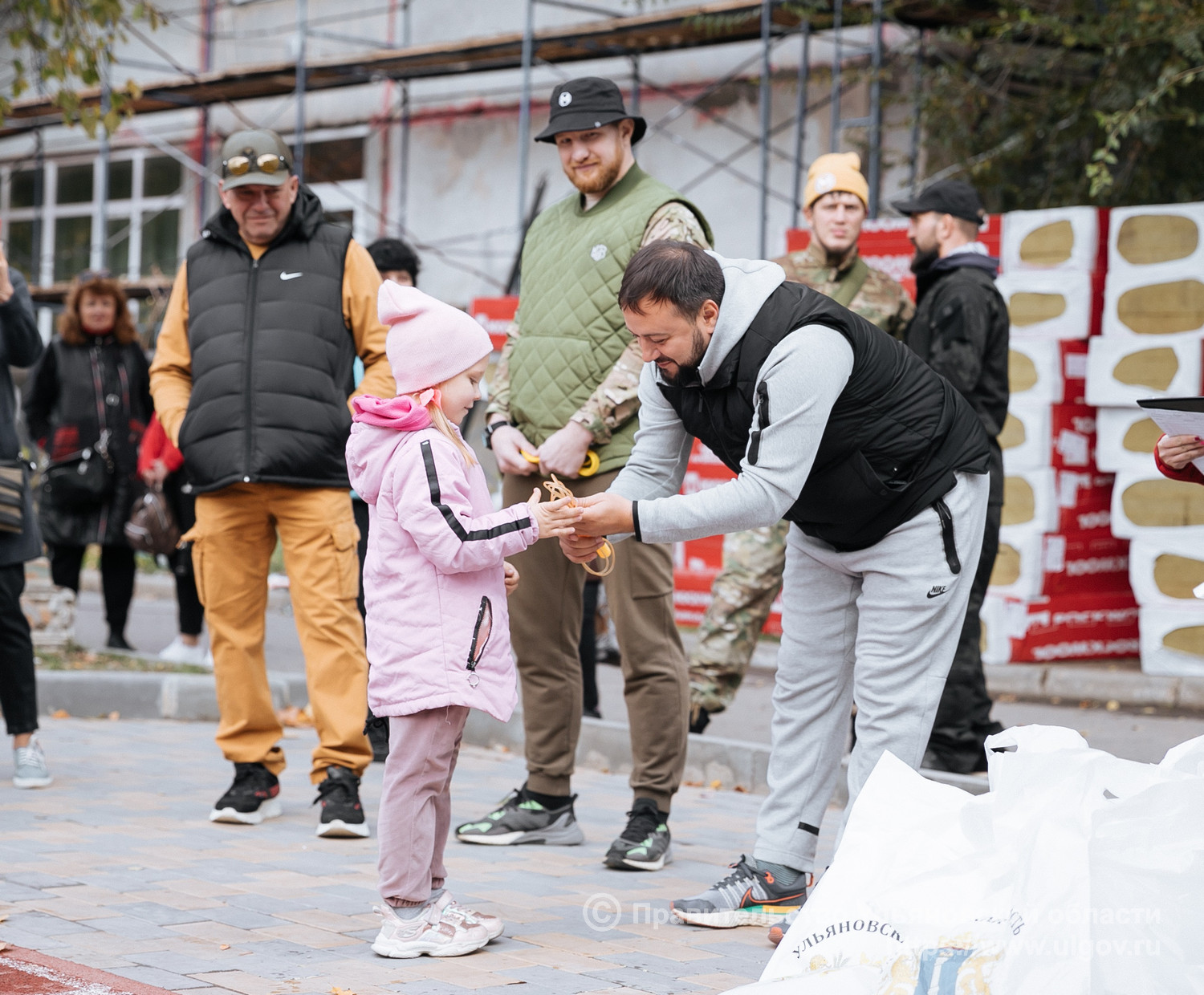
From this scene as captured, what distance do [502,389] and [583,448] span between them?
551 mm

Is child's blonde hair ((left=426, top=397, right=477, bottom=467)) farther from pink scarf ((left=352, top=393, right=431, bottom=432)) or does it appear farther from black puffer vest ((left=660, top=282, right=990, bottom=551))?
→ black puffer vest ((left=660, top=282, right=990, bottom=551))

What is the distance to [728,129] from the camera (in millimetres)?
14750

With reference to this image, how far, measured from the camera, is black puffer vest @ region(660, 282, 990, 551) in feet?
11.8

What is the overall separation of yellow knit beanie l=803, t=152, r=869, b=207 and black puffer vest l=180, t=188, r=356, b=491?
178 cm

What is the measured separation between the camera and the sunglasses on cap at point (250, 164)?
196 inches

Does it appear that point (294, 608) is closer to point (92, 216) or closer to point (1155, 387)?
point (1155, 387)

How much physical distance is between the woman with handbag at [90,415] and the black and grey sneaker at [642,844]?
4936 millimetres

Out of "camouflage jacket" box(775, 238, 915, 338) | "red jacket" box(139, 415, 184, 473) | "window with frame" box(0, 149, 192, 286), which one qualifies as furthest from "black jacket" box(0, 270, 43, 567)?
"window with frame" box(0, 149, 192, 286)

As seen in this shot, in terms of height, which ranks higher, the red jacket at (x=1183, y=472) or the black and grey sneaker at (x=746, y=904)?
the red jacket at (x=1183, y=472)

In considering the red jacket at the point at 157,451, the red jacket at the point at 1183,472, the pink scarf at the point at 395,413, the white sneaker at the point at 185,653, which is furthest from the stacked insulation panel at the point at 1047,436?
the pink scarf at the point at 395,413

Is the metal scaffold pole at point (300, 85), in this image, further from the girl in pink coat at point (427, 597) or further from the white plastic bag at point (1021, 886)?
the white plastic bag at point (1021, 886)

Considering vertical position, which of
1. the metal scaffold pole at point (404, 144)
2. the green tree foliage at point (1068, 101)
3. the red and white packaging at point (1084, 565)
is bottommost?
the red and white packaging at point (1084, 565)

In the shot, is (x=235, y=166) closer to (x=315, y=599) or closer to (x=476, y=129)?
(x=315, y=599)

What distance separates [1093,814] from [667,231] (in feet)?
8.01
